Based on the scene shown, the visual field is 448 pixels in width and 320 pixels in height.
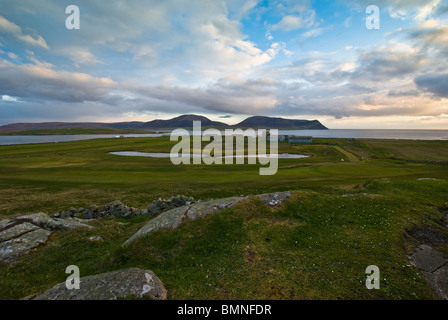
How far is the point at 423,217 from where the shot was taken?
1500 cm

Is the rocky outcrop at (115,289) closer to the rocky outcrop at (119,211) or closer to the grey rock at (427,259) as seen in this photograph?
the grey rock at (427,259)

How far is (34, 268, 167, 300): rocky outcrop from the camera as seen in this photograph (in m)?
7.12

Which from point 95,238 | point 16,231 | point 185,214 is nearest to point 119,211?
point 95,238

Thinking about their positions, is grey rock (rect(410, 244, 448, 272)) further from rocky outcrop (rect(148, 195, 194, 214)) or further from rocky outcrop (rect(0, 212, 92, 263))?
rocky outcrop (rect(0, 212, 92, 263))

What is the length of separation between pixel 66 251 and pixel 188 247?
7598 millimetres

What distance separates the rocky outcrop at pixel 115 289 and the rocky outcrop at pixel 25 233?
6732mm

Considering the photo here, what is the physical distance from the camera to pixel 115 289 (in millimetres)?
7246

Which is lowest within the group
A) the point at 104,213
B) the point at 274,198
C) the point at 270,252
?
the point at 104,213

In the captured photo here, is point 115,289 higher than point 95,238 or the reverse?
higher

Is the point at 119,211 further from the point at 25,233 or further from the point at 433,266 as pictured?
the point at 433,266

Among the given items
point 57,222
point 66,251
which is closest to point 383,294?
point 66,251

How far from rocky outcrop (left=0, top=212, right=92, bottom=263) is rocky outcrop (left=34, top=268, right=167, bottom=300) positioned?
6732 mm

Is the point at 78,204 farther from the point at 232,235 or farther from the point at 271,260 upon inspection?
the point at 271,260

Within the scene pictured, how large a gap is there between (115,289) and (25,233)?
11.3m
